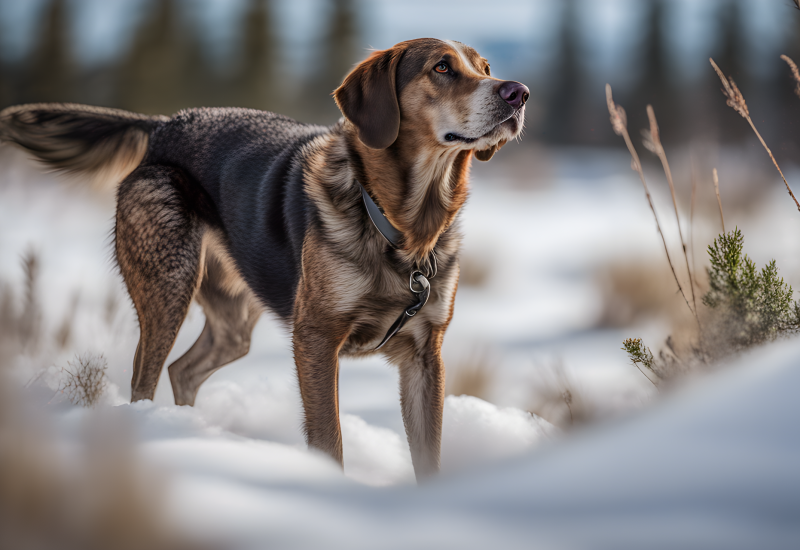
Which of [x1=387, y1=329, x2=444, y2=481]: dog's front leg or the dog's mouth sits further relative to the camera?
[x1=387, y1=329, x2=444, y2=481]: dog's front leg

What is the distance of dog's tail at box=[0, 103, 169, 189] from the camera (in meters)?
3.61

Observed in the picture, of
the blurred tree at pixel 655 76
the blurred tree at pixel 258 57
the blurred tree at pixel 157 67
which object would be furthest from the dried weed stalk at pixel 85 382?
the blurred tree at pixel 655 76

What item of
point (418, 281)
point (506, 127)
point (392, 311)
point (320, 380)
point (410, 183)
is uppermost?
point (506, 127)

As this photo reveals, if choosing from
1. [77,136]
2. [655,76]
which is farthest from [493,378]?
[655,76]

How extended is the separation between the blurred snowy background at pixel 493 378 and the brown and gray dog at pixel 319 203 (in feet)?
1.29

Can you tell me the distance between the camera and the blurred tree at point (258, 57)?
20094 millimetres

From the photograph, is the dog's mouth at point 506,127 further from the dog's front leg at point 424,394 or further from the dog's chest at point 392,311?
the dog's front leg at point 424,394

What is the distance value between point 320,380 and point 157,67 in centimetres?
1836

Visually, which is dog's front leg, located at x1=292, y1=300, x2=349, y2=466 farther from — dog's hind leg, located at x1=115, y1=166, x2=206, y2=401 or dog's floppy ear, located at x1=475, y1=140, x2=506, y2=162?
dog's floppy ear, located at x1=475, y1=140, x2=506, y2=162

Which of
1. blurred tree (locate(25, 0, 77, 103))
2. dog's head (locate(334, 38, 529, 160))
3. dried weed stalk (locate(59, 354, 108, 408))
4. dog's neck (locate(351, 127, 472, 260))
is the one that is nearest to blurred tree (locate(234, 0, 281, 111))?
blurred tree (locate(25, 0, 77, 103))

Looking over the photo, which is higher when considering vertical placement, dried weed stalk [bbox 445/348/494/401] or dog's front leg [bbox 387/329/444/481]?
dog's front leg [bbox 387/329/444/481]

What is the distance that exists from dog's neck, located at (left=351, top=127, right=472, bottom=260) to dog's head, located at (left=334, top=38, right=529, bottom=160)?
8cm

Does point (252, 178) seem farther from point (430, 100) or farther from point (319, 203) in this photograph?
point (430, 100)

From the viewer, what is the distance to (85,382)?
121 inches
